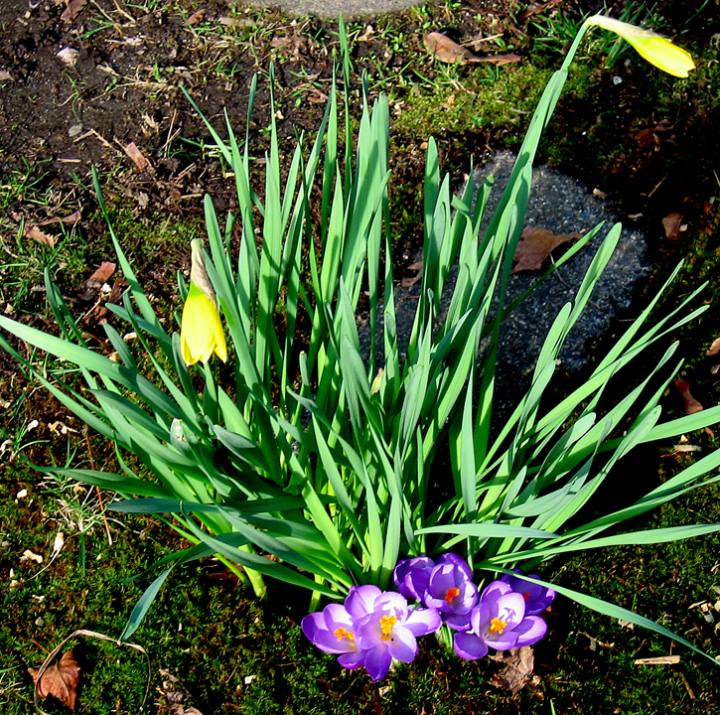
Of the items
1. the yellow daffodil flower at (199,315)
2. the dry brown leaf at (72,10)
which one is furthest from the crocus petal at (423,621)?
the dry brown leaf at (72,10)

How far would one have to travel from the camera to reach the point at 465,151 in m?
2.47

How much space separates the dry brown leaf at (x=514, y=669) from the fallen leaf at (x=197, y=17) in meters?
2.64

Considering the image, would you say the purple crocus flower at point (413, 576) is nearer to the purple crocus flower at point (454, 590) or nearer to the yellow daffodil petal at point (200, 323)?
the purple crocus flower at point (454, 590)

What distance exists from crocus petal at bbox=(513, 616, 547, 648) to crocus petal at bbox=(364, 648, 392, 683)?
0.25 meters

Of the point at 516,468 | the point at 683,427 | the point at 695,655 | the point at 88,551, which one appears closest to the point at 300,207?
the point at 516,468

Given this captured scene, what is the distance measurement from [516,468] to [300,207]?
669 mm

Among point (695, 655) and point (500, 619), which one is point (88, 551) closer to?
point (500, 619)

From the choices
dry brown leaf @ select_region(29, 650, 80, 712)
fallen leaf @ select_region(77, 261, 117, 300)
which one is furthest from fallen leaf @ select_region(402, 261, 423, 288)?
dry brown leaf @ select_region(29, 650, 80, 712)

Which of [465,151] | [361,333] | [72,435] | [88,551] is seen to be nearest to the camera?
[88,551]

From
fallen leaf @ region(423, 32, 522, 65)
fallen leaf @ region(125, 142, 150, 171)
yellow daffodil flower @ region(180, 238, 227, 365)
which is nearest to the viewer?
yellow daffodil flower @ region(180, 238, 227, 365)

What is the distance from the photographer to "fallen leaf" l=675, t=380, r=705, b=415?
183cm

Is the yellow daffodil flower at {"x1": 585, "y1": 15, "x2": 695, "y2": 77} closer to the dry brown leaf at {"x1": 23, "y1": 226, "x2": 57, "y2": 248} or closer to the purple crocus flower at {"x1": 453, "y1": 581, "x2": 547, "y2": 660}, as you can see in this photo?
the purple crocus flower at {"x1": 453, "y1": 581, "x2": 547, "y2": 660}

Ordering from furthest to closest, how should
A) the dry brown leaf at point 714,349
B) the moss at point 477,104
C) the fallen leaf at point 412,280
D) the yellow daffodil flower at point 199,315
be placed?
1. the moss at point 477,104
2. the fallen leaf at point 412,280
3. the dry brown leaf at point 714,349
4. the yellow daffodil flower at point 199,315

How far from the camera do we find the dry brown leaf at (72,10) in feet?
9.65
